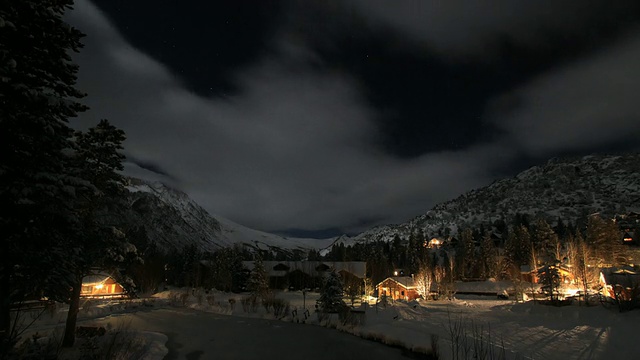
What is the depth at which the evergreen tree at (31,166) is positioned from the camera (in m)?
11.0

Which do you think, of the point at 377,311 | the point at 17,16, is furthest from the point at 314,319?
the point at 17,16

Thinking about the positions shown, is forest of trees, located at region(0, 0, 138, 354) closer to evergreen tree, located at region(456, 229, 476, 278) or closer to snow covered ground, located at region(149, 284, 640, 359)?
snow covered ground, located at region(149, 284, 640, 359)

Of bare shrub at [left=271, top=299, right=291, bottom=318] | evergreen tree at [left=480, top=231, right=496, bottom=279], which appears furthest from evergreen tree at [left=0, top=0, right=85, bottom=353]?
evergreen tree at [left=480, top=231, right=496, bottom=279]

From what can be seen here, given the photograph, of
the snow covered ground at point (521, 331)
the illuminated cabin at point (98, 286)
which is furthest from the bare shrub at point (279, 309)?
the illuminated cabin at point (98, 286)

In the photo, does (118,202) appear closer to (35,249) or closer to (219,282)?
(35,249)

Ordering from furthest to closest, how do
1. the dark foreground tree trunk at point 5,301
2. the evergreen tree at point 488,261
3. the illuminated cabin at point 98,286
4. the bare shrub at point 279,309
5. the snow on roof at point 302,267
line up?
the evergreen tree at point 488,261 < the snow on roof at point 302,267 < the illuminated cabin at point 98,286 < the bare shrub at point 279,309 < the dark foreground tree trunk at point 5,301

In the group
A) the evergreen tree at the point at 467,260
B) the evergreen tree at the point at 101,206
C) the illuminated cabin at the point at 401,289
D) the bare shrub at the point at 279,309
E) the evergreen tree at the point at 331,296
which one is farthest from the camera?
the evergreen tree at the point at 467,260

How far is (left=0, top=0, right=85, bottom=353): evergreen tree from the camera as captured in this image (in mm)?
10969

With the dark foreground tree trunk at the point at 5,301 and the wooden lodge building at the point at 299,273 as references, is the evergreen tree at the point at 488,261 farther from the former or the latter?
the dark foreground tree trunk at the point at 5,301

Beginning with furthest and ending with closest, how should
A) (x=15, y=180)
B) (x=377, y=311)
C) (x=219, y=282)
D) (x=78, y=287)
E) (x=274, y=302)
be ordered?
1. (x=219, y=282)
2. (x=274, y=302)
3. (x=377, y=311)
4. (x=78, y=287)
5. (x=15, y=180)

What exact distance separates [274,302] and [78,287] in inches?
1108

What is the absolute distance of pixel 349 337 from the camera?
28.0 metres

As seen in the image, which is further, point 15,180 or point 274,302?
point 274,302

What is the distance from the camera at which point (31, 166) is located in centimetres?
1155
